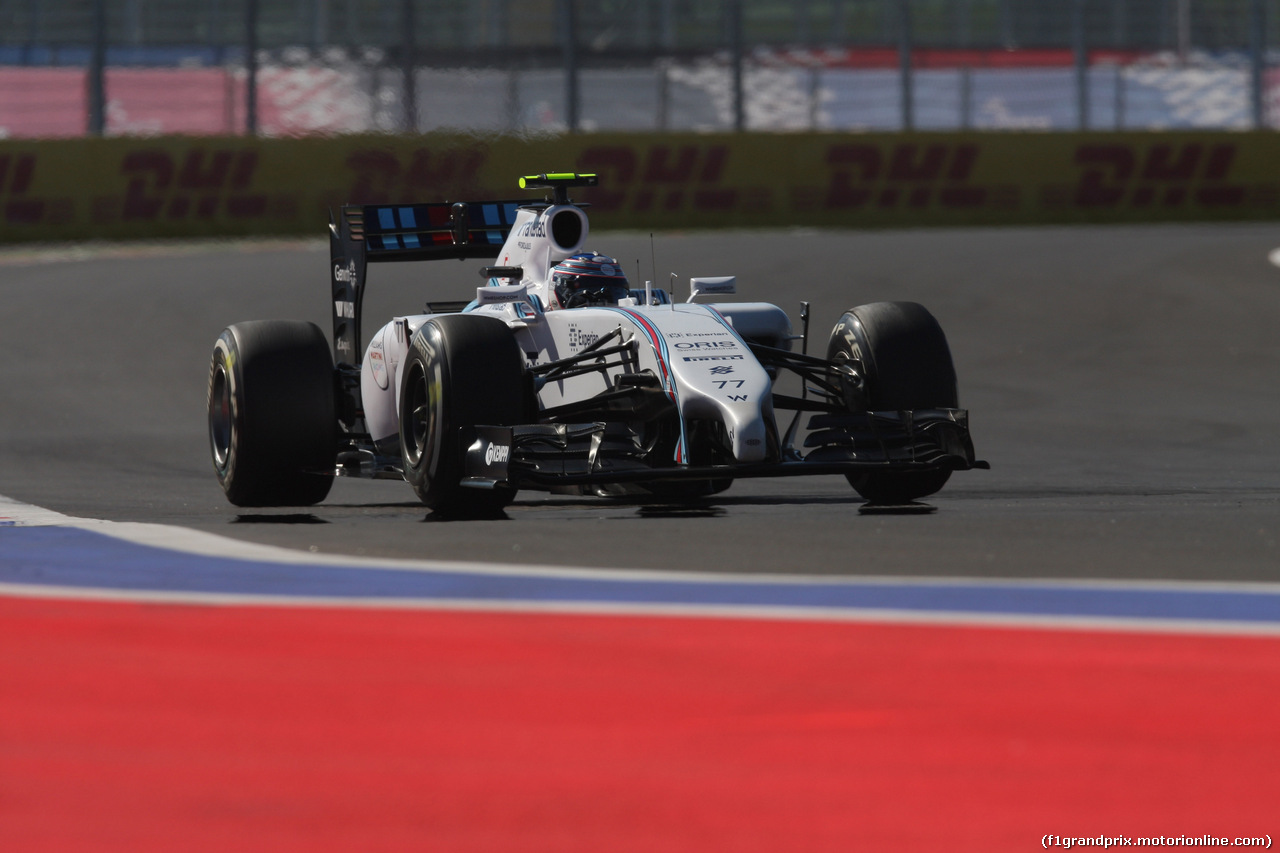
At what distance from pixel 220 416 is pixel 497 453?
2.39m

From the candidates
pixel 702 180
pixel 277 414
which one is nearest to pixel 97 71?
pixel 702 180

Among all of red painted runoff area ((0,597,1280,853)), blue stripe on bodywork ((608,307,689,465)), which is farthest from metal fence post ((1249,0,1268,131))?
red painted runoff area ((0,597,1280,853))

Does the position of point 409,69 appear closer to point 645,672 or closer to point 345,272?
point 345,272

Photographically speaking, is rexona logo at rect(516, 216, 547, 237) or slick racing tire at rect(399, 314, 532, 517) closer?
slick racing tire at rect(399, 314, 532, 517)

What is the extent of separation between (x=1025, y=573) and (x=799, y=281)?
1453 cm

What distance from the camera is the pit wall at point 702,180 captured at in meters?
26.0

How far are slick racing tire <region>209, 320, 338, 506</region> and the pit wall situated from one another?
47.9 feet

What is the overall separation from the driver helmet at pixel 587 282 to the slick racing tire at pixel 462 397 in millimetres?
756

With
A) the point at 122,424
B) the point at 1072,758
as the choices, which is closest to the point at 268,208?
the point at 122,424

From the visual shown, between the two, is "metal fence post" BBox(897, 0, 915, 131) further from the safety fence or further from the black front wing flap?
the black front wing flap

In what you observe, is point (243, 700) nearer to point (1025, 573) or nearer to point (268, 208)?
point (1025, 573)

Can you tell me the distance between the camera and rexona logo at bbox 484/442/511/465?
752 centimetres

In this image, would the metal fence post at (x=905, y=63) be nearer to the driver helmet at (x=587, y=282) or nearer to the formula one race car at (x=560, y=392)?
the formula one race car at (x=560, y=392)

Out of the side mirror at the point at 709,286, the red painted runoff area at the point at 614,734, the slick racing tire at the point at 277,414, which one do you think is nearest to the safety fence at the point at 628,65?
the slick racing tire at the point at 277,414
